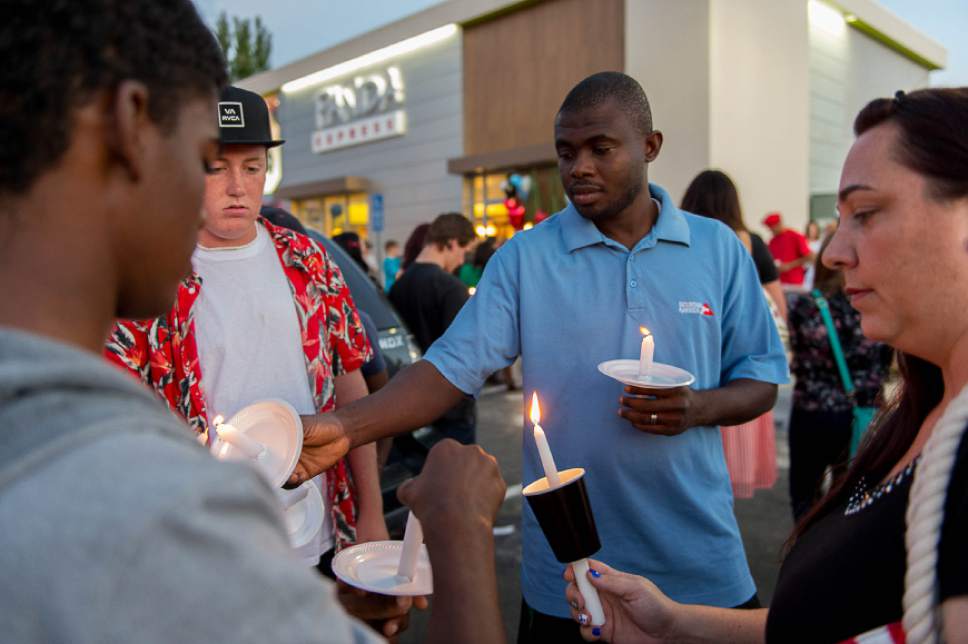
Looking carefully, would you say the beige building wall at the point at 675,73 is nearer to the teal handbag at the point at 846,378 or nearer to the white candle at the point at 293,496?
the teal handbag at the point at 846,378

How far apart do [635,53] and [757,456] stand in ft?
39.9

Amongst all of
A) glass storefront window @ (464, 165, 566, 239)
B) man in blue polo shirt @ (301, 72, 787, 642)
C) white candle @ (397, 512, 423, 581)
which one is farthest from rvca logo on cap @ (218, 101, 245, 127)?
glass storefront window @ (464, 165, 566, 239)

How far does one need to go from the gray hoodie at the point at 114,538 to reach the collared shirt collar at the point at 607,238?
180 cm

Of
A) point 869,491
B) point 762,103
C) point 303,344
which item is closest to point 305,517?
point 303,344

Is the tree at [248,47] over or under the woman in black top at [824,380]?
over

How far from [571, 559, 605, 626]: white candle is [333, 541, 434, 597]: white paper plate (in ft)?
1.10

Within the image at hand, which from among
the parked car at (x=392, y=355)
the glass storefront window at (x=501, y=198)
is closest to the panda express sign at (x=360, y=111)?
the glass storefront window at (x=501, y=198)

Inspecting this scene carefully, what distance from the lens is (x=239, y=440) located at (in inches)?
66.5

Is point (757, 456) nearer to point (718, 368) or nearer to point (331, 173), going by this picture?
point (718, 368)

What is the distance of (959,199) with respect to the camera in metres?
1.28

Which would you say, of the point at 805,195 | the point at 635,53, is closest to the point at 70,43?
the point at 635,53

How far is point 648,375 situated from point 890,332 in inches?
24.2

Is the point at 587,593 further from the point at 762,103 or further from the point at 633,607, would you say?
the point at 762,103

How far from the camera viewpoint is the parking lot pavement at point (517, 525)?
3807mm
